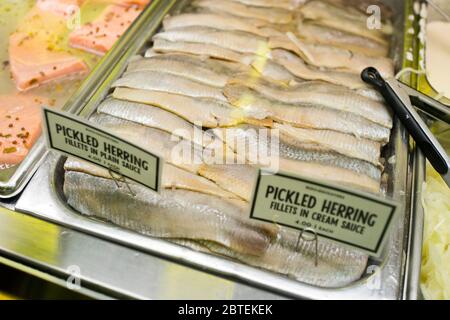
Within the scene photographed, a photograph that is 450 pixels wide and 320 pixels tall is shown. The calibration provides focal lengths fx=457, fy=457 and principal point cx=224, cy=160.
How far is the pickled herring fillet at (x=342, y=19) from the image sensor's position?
2.56m

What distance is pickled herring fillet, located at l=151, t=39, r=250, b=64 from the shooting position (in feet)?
7.38

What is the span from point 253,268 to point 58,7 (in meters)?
2.14

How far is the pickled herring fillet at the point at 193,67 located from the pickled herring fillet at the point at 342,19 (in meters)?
0.72

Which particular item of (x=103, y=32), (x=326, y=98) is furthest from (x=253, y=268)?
(x=103, y=32)

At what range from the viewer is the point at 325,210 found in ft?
4.50

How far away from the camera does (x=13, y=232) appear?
5.24 feet

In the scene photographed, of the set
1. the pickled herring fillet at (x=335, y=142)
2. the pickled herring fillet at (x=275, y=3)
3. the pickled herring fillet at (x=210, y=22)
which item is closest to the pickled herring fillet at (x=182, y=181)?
the pickled herring fillet at (x=335, y=142)

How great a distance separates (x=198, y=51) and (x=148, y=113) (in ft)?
1.76

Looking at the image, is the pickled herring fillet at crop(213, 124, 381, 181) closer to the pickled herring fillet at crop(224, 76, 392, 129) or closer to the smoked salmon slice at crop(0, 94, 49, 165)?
the pickled herring fillet at crop(224, 76, 392, 129)

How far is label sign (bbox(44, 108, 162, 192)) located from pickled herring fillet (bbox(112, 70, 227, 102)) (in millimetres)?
552

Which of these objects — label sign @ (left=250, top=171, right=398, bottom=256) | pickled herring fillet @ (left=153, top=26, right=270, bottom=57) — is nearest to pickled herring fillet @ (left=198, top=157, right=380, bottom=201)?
label sign @ (left=250, top=171, right=398, bottom=256)

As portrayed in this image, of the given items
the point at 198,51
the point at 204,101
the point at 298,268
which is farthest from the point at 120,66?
the point at 298,268

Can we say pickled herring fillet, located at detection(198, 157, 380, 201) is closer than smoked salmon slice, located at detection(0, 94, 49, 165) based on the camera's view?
Yes
